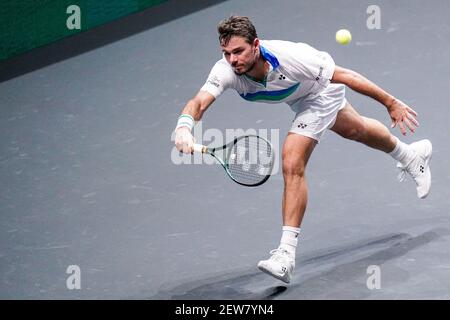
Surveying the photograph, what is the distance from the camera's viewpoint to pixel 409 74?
888 cm

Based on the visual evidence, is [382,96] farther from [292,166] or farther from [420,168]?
[420,168]

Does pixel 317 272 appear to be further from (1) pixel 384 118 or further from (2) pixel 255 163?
(1) pixel 384 118

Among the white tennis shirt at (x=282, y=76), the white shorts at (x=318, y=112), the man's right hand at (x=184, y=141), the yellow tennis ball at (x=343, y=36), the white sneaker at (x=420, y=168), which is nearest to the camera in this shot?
the man's right hand at (x=184, y=141)

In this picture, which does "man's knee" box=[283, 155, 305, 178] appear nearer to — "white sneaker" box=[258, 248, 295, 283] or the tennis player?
the tennis player

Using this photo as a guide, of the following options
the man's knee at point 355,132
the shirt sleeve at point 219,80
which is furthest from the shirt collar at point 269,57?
the man's knee at point 355,132

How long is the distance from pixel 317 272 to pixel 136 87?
3.36 m

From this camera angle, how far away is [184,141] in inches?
232

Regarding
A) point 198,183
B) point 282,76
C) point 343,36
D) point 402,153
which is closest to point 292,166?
point 282,76

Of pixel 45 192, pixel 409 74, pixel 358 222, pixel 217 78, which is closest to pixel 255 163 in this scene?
pixel 217 78

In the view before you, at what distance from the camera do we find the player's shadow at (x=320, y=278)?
20.8 ft

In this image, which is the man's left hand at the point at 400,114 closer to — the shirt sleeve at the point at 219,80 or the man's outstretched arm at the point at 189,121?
the shirt sleeve at the point at 219,80

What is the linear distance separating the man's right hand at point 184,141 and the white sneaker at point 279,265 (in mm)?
803

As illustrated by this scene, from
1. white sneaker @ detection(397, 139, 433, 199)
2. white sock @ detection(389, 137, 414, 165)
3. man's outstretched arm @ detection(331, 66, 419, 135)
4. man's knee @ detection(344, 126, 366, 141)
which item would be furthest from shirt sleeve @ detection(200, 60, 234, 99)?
white sneaker @ detection(397, 139, 433, 199)

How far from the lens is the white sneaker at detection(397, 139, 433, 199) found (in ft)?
23.5
